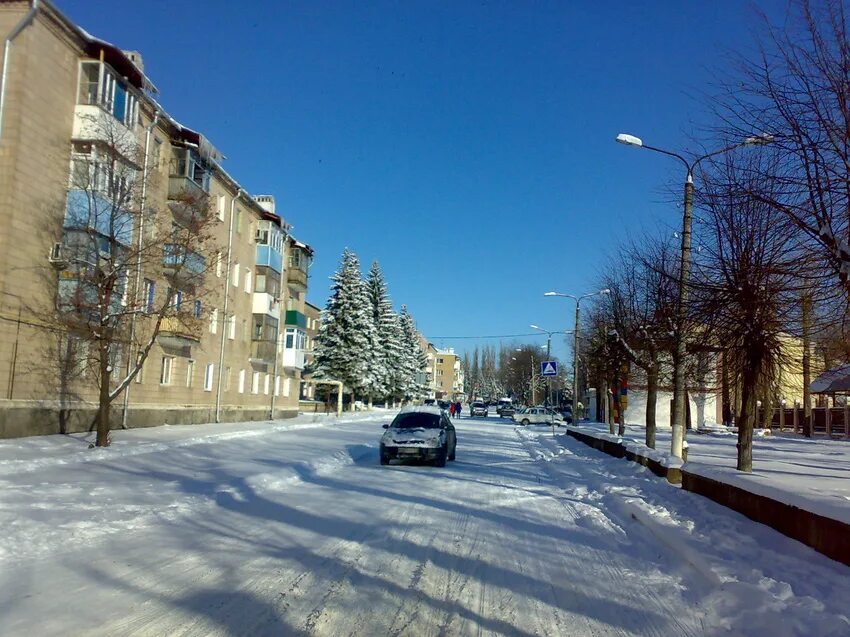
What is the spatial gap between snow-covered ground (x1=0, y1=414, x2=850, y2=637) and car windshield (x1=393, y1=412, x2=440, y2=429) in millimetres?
4327

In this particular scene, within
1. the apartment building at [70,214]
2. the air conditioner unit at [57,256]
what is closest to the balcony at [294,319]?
the apartment building at [70,214]

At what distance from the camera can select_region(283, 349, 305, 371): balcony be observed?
45219 mm

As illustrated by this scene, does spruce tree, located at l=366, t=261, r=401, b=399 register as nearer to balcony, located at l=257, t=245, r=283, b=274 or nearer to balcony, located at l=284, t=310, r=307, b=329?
balcony, located at l=284, t=310, r=307, b=329

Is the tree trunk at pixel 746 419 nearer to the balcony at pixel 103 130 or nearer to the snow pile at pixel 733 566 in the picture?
the snow pile at pixel 733 566

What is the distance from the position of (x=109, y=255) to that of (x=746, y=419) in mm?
16901

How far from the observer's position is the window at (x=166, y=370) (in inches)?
1146

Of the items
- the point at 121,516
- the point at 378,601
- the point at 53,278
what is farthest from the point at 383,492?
the point at 53,278

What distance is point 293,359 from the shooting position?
4541cm

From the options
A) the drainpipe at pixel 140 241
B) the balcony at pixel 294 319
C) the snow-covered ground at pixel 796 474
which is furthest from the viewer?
the balcony at pixel 294 319

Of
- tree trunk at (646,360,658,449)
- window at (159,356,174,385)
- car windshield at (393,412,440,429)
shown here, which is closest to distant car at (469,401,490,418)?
window at (159,356,174,385)

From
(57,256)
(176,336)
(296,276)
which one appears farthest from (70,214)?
(296,276)

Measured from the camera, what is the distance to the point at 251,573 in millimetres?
6969

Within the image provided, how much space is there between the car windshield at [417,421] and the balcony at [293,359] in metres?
26.6

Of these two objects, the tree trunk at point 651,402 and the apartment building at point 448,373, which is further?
the apartment building at point 448,373
